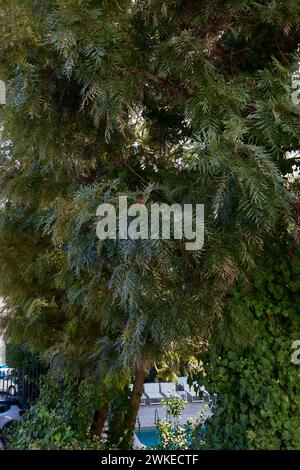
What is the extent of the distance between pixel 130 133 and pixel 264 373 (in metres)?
1.74

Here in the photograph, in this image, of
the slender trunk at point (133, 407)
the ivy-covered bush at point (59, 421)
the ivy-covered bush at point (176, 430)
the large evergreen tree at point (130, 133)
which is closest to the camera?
the large evergreen tree at point (130, 133)

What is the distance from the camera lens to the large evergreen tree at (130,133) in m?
2.30

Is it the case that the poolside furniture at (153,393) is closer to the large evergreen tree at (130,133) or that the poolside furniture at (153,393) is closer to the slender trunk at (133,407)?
the slender trunk at (133,407)

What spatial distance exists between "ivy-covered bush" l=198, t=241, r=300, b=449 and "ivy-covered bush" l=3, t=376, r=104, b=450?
0.85 metres

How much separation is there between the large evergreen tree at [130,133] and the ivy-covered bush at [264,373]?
0.24m

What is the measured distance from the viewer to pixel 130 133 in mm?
3531

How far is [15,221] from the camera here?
4434mm

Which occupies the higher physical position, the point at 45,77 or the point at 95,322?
the point at 45,77

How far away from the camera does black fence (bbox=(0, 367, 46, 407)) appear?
25.5 feet

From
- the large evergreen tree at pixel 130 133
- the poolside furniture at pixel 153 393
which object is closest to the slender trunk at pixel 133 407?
the large evergreen tree at pixel 130 133
